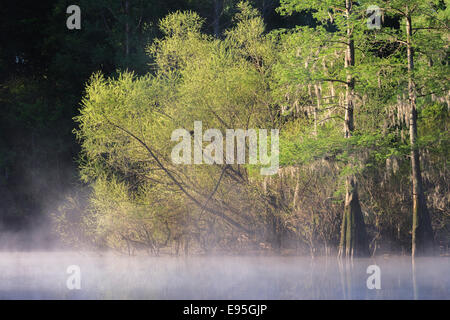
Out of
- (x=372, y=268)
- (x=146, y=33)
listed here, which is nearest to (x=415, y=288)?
(x=372, y=268)

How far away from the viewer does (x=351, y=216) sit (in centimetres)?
2052

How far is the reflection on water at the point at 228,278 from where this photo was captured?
47.8 ft

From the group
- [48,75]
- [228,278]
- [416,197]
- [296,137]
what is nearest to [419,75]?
[416,197]

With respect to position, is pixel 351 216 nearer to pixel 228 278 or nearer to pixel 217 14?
pixel 228 278

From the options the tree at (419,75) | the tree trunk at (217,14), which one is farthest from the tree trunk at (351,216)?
the tree trunk at (217,14)

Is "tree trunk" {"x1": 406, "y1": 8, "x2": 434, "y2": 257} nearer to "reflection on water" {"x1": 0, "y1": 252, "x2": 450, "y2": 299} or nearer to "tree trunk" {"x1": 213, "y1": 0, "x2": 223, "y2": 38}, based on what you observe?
"reflection on water" {"x1": 0, "y1": 252, "x2": 450, "y2": 299}

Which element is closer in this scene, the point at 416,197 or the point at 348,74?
the point at 416,197

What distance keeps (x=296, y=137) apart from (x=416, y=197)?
415 centimetres

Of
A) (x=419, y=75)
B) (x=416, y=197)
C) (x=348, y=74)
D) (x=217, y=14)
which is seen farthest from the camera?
(x=217, y=14)

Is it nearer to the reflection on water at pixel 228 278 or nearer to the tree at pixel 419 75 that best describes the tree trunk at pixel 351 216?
the reflection on water at pixel 228 278

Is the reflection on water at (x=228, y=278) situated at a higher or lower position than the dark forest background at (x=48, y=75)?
lower

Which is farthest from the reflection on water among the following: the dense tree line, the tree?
the dense tree line

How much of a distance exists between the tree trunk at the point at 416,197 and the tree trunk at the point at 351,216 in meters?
1.51
